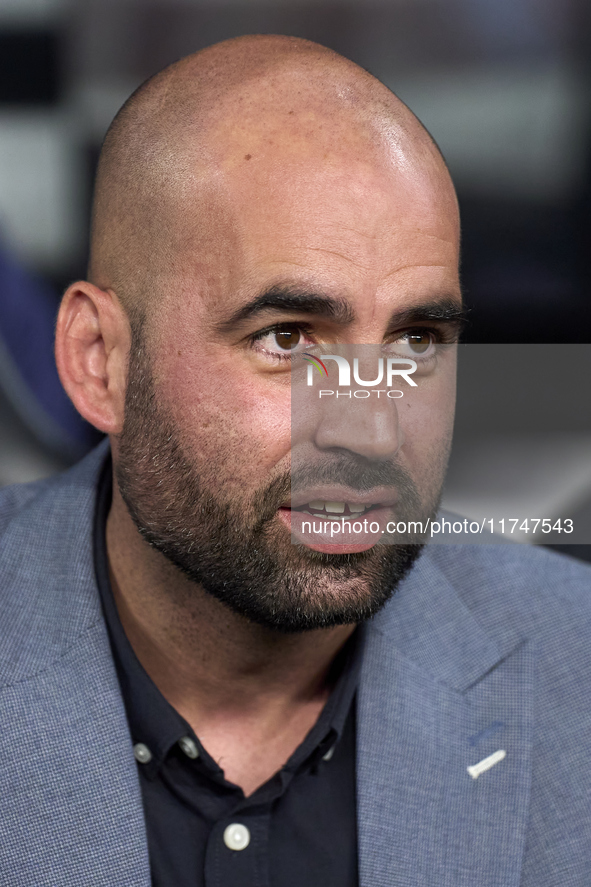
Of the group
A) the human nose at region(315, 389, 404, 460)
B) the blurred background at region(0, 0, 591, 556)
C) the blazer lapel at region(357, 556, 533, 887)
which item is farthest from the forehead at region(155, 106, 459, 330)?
the blurred background at region(0, 0, 591, 556)

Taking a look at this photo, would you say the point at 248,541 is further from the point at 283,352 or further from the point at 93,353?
the point at 93,353

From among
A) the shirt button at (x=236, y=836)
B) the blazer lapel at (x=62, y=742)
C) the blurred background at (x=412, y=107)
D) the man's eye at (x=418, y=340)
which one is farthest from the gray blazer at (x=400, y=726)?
the blurred background at (x=412, y=107)

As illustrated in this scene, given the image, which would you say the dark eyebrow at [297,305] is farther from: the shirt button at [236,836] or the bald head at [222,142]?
the shirt button at [236,836]

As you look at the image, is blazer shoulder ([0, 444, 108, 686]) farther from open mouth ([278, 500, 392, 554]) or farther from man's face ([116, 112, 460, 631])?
open mouth ([278, 500, 392, 554])

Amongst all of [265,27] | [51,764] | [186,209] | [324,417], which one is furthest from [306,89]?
[51,764]

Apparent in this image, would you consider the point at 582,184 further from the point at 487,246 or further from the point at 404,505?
the point at 404,505

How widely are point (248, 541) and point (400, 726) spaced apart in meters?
0.40

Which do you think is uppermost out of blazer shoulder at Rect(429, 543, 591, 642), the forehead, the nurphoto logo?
the forehead

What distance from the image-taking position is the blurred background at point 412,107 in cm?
198

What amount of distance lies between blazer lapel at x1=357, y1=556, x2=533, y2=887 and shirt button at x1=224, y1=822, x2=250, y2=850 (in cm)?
16

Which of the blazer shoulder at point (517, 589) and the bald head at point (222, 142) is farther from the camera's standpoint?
the blazer shoulder at point (517, 589)

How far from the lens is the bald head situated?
1.22 m

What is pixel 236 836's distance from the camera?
1254mm

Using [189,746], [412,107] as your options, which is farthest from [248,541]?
[412,107]
